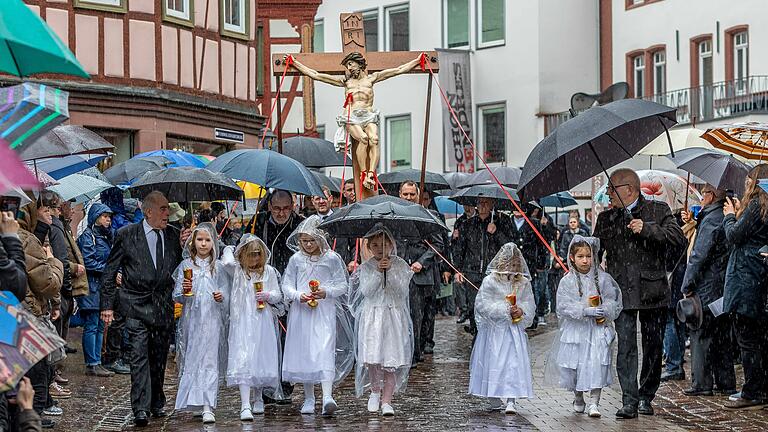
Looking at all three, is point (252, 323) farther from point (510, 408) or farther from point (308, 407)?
point (510, 408)

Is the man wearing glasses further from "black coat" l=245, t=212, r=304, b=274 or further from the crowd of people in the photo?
"black coat" l=245, t=212, r=304, b=274

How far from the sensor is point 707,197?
14.2m

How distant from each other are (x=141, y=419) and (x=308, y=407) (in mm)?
1476

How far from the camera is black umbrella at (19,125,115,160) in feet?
44.7

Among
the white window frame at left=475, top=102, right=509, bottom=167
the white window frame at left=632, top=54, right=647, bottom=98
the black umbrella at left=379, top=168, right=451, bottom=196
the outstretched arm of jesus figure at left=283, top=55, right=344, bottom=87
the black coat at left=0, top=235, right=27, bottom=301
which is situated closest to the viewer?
the black coat at left=0, top=235, right=27, bottom=301

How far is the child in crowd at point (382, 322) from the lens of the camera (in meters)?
13.1

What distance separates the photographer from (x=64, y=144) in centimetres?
1402

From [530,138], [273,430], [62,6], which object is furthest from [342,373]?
[530,138]

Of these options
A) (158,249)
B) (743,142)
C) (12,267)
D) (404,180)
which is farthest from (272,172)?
(404,180)

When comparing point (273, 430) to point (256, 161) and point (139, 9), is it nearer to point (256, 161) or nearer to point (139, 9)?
point (256, 161)

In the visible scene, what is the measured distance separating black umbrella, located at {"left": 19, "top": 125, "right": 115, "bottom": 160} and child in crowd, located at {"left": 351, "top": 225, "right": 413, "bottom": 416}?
278 cm

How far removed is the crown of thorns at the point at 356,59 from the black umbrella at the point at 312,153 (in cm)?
352

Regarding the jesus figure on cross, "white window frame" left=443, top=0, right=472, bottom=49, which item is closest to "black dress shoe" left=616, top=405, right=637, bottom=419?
the jesus figure on cross

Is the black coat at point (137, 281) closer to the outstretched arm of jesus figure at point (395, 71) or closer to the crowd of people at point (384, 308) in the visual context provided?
the crowd of people at point (384, 308)
